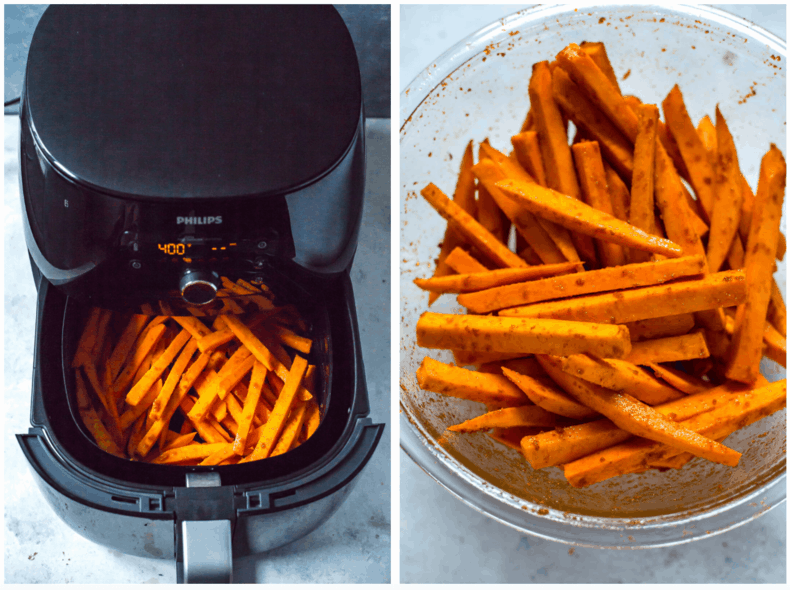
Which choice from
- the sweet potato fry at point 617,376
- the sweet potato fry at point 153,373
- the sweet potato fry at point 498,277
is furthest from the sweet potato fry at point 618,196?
the sweet potato fry at point 153,373

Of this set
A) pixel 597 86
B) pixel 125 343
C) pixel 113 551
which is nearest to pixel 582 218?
pixel 597 86

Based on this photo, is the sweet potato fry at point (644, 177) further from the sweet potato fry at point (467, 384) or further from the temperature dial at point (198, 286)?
the temperature dial at point (198, 286)

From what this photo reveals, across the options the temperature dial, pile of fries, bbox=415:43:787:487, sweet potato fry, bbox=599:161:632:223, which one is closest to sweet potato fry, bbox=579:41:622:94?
pile of fries, bbox=415:43:787:487

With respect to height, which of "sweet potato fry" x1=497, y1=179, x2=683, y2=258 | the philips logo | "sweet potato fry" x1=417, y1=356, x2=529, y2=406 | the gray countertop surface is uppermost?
"sweet potato fry" x1=497, y1=179, x2=683, y2=258

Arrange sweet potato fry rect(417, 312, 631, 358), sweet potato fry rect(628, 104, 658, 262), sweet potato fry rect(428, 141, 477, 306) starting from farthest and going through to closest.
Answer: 1. sweet potato fry rect(428, 141, 477, 306)
2. sweet potato fry rect(628, 104, 658, 262)
3. sweet potato fry rect(417, 312, 631, 358)

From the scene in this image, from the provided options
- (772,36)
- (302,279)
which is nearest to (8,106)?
(302,279)

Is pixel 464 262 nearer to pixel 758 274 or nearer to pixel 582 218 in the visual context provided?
pixel 582 218

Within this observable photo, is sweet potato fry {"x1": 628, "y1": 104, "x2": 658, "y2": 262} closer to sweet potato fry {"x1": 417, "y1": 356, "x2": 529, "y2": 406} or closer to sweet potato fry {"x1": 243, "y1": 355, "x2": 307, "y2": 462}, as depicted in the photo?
sweet potato fry {"x1": 417, "y1": 356, "x2": 529, "y2": 406}
